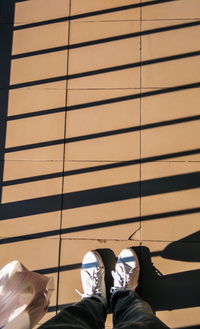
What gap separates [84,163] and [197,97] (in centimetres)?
80

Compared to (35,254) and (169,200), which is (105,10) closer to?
(169,200)

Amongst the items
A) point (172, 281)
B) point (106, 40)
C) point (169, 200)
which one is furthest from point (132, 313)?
point (106, 40)

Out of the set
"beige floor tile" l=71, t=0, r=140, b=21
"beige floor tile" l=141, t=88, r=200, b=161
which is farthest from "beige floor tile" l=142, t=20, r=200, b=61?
"beige floor tile" l=141, t=88, r=200, b=161

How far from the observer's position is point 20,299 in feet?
4.63

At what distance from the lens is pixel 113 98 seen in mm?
2107

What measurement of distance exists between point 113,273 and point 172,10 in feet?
5.54

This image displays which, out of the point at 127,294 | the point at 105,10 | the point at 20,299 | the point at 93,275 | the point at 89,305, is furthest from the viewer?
the point at 105,10

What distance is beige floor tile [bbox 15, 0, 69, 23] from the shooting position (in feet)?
7.43

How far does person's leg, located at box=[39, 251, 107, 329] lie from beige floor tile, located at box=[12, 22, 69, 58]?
1.35 meters

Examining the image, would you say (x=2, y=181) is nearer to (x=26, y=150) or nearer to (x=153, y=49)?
(x=26, y=150)

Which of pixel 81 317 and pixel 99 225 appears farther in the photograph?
pixel 99 225

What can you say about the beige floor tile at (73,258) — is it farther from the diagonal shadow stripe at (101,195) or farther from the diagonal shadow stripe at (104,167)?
the diagonal shadow stripe at (104,167)

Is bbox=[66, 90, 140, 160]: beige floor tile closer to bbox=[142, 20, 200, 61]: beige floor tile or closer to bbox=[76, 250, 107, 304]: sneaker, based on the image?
bbox=[142, 20, 200, 61]: beige floor tile

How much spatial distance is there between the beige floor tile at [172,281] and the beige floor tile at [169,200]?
0.25 feet
